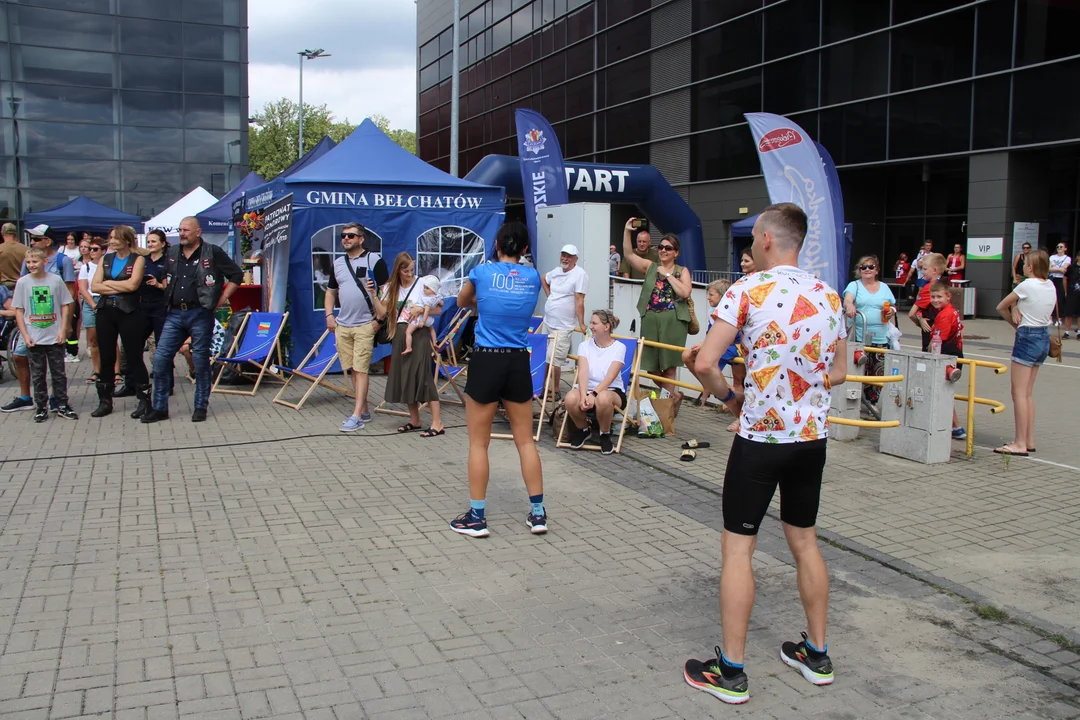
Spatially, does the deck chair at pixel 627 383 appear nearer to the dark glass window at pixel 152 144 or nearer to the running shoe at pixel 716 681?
the running shoe at pixel 716 681

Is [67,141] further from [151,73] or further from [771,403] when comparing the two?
[771,403]

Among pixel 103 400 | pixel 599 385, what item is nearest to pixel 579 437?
pixel 599 385

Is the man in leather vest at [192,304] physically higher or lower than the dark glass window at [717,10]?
lower

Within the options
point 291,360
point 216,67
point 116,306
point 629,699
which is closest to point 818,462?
point 629,699

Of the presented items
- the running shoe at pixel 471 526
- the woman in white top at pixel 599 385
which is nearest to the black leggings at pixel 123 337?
the woman in white top at pixel 599 385

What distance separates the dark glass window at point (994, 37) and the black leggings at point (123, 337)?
17035mm

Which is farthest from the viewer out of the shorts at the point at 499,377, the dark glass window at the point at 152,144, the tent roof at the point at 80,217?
the dark glass window at the point at 152,144

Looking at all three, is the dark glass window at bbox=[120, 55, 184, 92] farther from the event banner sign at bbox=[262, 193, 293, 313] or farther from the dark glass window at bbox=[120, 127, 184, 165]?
the event banner sign at bbox=[262, 193, 293, 313]

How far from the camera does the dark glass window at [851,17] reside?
2058 cm

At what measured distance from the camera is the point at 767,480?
11.0ft

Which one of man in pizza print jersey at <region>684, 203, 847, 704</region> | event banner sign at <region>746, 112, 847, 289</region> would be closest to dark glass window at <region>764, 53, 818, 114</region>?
event banner sign at <region>746, 112, 847, 289</region>

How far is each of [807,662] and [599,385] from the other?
400cm

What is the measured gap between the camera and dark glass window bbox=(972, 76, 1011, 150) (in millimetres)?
18328

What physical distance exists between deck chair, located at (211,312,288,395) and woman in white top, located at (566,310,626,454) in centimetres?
413
